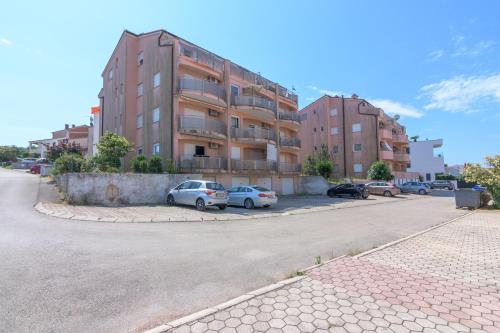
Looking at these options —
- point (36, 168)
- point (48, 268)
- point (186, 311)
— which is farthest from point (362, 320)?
point (36, 168)

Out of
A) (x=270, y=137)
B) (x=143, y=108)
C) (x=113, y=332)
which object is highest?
(x=143, y=108)

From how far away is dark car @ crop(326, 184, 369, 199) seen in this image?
27.9 metres

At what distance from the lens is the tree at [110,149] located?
1934 cm

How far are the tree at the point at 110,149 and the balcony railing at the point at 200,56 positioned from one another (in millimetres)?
8872

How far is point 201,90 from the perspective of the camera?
2247cm

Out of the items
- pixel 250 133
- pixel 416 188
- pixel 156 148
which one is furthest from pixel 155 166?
pixel 416 188

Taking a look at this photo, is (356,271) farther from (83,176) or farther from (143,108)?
(143,108)

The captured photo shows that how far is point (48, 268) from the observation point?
17.6 ft

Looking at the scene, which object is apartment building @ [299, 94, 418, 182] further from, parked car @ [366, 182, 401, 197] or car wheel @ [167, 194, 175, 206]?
car wheel @ [167, 194, 175, 206]

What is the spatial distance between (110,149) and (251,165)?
11458 millimetres

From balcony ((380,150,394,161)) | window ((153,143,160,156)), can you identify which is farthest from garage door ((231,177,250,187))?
balcony ((380,150,394,161))

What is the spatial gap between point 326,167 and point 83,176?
25.7 meters

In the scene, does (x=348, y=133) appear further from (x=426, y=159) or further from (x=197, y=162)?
(x=426, y=159)

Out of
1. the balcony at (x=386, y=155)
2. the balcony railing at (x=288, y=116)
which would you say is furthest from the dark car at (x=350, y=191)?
the balcony at (x=386, y=155)
